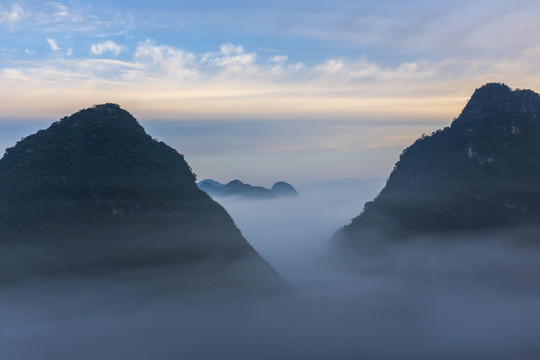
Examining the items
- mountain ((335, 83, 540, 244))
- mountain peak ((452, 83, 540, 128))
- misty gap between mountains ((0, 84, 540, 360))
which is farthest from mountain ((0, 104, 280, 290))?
mountain peak ((452, 83, 540, 128))

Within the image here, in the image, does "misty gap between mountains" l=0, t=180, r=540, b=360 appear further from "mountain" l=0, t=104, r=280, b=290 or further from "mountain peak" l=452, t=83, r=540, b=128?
"mountain peak" l=452, t=83, r=540, b=128

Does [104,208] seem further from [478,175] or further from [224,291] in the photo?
[478,175]

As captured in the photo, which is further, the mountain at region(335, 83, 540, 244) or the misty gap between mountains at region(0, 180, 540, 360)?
the mountain at region(335, 83, 540, 244)

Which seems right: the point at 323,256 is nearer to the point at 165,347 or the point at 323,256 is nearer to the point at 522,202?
the point at 522,202

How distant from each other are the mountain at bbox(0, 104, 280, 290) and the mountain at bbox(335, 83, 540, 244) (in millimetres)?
→ 54853

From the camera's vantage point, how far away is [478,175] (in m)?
140

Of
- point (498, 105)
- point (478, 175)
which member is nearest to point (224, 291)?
point (478, 175)

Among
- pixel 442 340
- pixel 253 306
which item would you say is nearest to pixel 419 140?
pixel 442 340

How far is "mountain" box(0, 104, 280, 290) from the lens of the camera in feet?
295

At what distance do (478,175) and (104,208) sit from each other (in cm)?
10436

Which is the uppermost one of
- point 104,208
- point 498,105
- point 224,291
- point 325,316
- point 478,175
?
point 498,105

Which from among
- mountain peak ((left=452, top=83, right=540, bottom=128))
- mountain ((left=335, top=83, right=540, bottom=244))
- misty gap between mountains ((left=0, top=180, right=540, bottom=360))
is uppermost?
mountain peak ((left=452, top=83, right=540, bottom=128))

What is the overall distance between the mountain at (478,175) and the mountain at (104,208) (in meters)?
54.9

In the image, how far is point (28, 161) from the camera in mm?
99188
